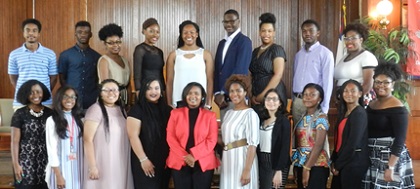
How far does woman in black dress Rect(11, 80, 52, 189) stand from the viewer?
3.78 metres

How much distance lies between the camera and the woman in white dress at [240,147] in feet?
12.0

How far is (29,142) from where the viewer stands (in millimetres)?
3803

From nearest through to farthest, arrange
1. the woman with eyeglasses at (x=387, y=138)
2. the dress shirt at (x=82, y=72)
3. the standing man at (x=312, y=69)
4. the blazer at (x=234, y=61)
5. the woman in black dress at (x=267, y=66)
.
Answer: the woman with eyeglasses at (x=387, y=138)
the woman in black dress at (x=267, y=66)
the blazer at (x=234, y=61)
the standing man at (x=312, y=69)
the dress shirt at (x=82, y=72)

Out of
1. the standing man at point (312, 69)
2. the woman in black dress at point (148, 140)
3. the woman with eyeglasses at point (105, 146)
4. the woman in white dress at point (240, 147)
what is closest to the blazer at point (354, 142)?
the woman in white dress at point (240, 147)

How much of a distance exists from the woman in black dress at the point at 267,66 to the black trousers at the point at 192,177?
0.83 meters

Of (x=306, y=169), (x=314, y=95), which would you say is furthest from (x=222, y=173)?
(x=314, y=95)

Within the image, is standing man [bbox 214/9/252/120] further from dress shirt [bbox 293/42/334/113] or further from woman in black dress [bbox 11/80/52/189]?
woman in black dress [bbox 11/80/52/189]

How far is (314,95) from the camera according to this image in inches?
149

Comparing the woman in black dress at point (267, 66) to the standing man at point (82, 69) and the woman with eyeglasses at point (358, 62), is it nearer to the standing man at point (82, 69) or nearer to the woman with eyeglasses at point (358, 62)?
the woman with eyeglasses at point (358, 62)

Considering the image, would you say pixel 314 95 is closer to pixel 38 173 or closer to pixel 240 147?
pixel 240 147

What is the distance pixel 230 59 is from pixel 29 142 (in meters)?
1.82

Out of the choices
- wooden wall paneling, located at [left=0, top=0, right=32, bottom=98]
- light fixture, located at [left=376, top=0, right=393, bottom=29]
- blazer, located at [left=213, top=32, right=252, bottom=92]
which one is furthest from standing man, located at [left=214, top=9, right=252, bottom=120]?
wooden wall paneling, located at [left=0, top=0, right=32, bottom=98]

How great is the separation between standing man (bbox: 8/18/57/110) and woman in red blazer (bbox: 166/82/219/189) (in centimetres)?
152

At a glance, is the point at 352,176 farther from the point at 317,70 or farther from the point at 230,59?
the point at 230,59
